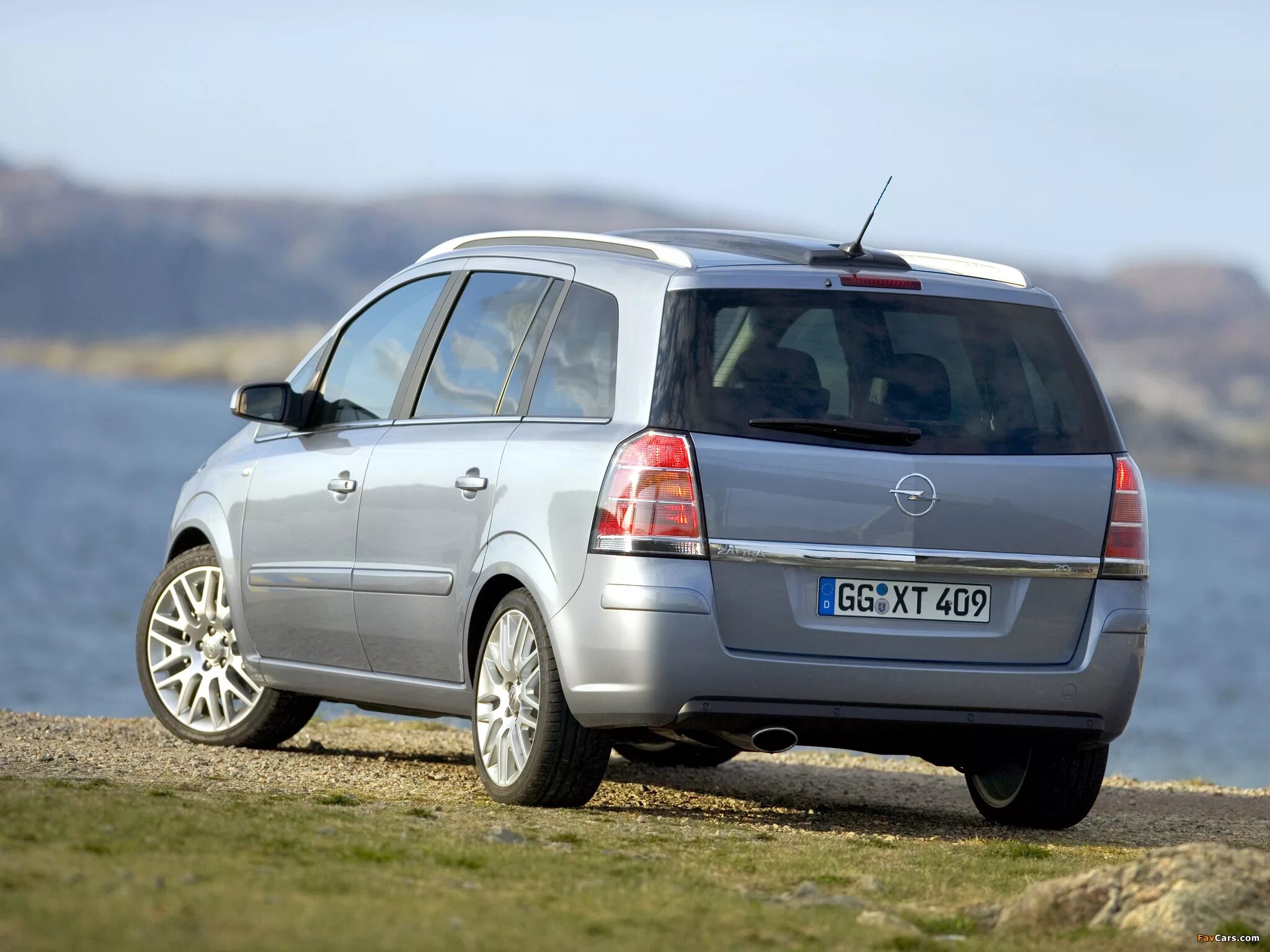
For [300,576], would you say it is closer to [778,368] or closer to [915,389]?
Answer: [778,368]

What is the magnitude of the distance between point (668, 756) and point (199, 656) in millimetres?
2154

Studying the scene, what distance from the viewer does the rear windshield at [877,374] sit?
5.93 metres

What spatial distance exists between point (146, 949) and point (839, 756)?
7.08m

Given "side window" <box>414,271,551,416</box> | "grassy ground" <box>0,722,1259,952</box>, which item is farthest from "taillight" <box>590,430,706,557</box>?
"side window" <box>414,271,551,416</box>

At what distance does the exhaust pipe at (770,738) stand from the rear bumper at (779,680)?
0.03 metres

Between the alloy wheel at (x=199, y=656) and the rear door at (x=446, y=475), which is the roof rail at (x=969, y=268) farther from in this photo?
the alloy wheel at (x=199, y=656)

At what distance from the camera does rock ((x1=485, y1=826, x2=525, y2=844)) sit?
5406 millimetres

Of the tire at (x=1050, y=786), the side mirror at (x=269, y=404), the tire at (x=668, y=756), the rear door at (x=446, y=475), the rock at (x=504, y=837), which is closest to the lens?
the rock at (x=504, y=837)

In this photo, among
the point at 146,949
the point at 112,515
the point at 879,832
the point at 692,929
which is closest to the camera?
the point at 146,949

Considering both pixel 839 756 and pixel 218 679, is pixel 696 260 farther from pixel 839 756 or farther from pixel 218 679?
pixel 839 756

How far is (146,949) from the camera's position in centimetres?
373

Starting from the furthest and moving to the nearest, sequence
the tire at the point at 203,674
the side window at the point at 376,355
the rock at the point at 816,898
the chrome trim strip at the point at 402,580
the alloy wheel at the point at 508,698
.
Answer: the tire at the point at 203,674 → the side window at the point at 376,355 → the chrome trim strip at the point at 402,580 → the alloy wheel at the point at 508,698 → the rock at the point at 816,898

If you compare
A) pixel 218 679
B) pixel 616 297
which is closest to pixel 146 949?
pixel 616 297

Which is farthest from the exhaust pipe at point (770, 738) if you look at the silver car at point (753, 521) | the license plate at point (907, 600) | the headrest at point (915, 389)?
the headrest at point (915, 389)
